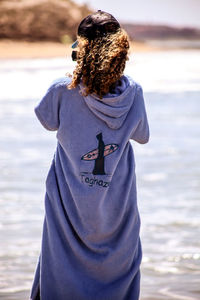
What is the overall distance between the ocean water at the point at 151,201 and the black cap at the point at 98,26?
1.54m

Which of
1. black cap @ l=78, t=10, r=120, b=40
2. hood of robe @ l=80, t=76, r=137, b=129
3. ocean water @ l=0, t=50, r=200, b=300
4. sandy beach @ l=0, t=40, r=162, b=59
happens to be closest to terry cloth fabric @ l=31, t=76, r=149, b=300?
hood of robe @ l=80, t=76, r=137, b=129

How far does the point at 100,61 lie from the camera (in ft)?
7.71

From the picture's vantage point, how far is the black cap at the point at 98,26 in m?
2.37

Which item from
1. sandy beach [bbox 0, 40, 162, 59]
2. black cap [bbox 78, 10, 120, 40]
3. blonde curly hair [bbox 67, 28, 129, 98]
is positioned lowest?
sandy beach [bbox 0, 40, 162, 59]

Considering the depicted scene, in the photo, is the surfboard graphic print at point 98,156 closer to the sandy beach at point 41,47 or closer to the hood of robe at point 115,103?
the hood of robe at point 115,103

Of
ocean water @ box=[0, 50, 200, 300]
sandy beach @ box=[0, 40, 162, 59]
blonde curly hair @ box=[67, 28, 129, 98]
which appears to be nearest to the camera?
blonde curly hair @ box=[67, 28, 129, 98]

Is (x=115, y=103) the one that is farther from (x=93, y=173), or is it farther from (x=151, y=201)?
(x=151, y=201)

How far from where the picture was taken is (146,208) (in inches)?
189

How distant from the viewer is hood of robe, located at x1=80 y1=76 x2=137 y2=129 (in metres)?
2.40

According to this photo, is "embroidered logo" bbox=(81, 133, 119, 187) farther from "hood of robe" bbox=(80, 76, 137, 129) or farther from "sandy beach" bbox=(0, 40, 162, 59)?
"sandy beach" bbox=(0, 40, 162, 59)

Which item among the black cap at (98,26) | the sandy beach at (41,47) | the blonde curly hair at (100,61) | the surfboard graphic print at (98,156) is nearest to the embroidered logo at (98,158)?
the surfboard graphic print at (98,156)

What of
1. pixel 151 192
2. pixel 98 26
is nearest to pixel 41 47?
pixel 151 192

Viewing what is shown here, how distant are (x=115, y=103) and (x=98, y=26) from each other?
0.95 feet

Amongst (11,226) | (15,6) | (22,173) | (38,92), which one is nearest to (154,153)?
(22,173)
